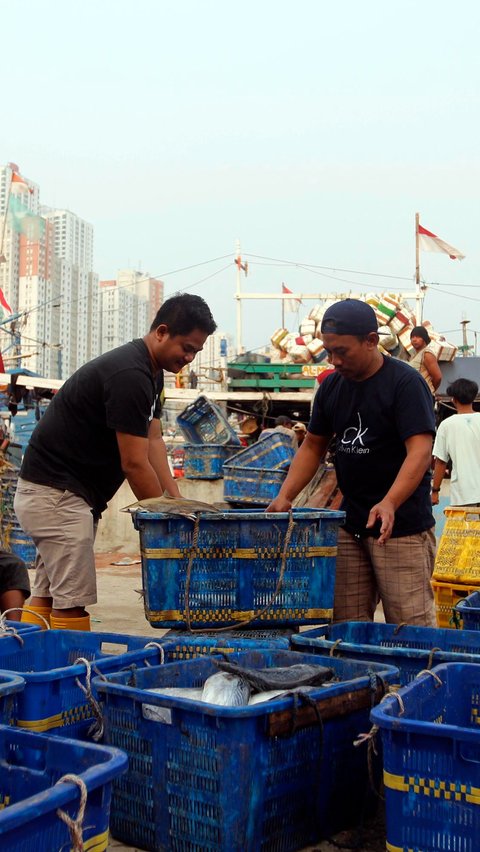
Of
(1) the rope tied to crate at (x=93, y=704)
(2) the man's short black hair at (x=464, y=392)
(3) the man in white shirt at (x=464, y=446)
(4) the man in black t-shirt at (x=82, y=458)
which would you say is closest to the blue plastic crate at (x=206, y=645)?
(1) the rope tied to crate at (x=93, y=704)

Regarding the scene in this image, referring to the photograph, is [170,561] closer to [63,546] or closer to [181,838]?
[63,546]

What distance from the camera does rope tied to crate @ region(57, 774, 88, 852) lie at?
5.84 feet

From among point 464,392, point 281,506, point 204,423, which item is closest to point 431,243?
point 204,423

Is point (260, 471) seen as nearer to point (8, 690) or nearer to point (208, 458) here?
point (208, 458)

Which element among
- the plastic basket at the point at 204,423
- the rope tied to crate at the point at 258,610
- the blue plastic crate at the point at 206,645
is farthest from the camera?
the plastic basket at the point at 204,423

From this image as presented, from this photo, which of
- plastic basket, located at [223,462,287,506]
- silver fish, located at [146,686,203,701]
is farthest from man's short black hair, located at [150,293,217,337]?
plastic basket, located at [223,462,287,506]

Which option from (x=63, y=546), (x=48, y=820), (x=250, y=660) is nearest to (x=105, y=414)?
(x=63, y=546)

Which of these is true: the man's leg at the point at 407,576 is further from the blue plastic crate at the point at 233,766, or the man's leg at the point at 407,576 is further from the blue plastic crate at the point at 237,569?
the blue plastic crate at the point at 233,766

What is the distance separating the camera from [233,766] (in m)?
2.44

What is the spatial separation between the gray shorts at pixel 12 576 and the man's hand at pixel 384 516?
202 centimetres

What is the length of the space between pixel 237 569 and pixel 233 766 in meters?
1.53

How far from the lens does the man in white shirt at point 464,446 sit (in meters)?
6.97

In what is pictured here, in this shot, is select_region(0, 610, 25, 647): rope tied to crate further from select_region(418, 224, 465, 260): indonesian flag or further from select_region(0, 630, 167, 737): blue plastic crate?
select_region(418, 224, 465, 260): indonesian flag

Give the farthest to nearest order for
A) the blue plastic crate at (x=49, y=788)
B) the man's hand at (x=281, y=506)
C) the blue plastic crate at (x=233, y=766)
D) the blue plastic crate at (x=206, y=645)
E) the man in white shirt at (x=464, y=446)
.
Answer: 1. the man in white shirt at (x=464, y=446)
2. the man's hand at (x=281, y=506)
3. the blue plastic crate at (x=206, y=645)
4. the blue plastic crate at (x=233, y=766)
5. the blue plastic crate at (x=49, y=788)
